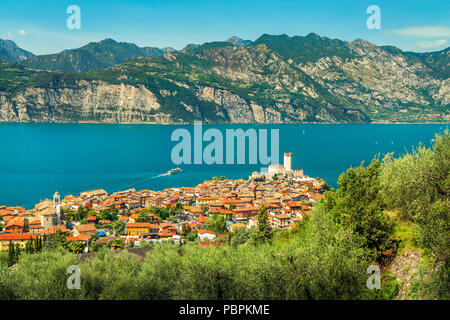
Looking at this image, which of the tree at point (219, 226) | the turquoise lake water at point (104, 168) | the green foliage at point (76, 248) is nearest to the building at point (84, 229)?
the green foliage at point (76, 248)

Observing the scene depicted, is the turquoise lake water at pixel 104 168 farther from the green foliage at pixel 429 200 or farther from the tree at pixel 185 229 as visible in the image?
the green foliage at pixel 429 200

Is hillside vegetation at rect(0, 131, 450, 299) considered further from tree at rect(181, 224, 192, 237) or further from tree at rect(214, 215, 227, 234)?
tree at rect(214, 215, 227, 234)

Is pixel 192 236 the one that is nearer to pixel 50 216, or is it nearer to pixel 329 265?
pixel 50 216

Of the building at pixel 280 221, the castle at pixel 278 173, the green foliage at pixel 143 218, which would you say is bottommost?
the building at pixel 280 221

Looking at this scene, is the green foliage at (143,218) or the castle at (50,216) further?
the green foliage at (143,218)

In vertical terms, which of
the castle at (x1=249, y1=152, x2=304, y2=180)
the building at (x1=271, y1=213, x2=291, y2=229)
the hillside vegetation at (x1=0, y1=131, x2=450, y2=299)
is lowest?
the building at (x1=271, y1=213, x2=291, y2=229)

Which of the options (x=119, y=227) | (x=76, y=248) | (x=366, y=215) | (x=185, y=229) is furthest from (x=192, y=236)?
(x=366, y=215)

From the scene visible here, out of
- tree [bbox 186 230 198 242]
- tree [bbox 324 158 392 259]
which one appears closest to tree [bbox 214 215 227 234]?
tree [bbox 186 230 198 242]

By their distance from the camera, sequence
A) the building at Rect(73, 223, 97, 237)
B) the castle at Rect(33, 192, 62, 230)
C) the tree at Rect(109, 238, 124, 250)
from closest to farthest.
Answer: the tree at Rect(109, 238, 124, 250), the building at Rect(73, 223, 97, 237), the castle at Rect(33, 192, 62, 230)

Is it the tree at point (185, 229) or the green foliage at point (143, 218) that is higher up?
the green foliage at point (143, 218)

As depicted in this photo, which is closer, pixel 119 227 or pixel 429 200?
pixel 429 200
